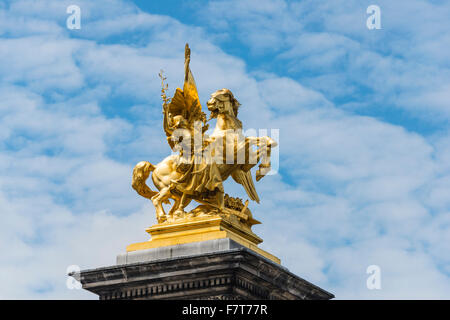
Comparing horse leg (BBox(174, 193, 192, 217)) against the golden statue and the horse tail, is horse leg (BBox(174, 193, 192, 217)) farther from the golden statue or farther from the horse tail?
the horse tail

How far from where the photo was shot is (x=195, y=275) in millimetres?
30812

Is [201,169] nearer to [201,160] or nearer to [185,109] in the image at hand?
[201,160]

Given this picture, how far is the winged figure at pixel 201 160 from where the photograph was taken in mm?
32875

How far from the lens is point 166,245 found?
31.9m

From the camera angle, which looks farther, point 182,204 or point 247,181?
point 247,181

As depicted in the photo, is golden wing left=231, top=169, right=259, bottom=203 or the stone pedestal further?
golden wing left=231, top=169, right=259, bottom=203

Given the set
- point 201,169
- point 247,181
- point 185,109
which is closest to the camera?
point 201,169

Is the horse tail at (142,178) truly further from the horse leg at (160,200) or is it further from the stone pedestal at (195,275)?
the stone pedestal at (195,275)

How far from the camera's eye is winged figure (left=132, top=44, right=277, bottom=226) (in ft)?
108

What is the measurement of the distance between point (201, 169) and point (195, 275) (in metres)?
3.49

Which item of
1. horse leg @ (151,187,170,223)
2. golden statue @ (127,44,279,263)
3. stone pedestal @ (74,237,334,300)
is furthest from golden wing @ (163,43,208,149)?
stone pedestal @ (74,237,334,300)

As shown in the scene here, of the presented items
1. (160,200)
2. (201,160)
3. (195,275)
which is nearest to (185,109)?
(201,160)
